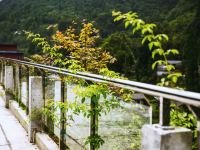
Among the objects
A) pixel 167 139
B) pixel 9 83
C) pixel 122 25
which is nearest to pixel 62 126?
pixel 167 139

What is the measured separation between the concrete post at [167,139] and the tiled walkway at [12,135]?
339 centimetres

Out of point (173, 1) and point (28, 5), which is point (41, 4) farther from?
point (173, 1)

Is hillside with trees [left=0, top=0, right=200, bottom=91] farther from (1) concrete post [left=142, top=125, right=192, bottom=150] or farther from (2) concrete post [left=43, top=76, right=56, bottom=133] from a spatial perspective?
(1) concrete post [left=142, top=125, right=192, bottom=150]

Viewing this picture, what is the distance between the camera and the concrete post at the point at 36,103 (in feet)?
17.7

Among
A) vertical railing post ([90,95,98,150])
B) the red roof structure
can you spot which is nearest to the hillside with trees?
the red roof structure

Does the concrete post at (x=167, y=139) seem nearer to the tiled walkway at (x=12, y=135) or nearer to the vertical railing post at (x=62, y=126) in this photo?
the vertical railing post at (x=62, y=126)

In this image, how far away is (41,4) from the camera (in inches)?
3748

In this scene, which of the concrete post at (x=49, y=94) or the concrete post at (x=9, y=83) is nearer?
the concrete post at (x=49, y=94)

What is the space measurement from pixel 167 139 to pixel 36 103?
389 cm

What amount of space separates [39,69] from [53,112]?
40.8 inches

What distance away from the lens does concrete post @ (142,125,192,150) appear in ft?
6.22

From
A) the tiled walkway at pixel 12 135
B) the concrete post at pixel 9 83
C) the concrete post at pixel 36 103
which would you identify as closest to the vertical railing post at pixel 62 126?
the tiled walkway at pixel 12 135

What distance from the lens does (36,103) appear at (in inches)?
217

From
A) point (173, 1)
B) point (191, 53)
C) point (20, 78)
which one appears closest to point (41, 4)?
point (173, 1)
